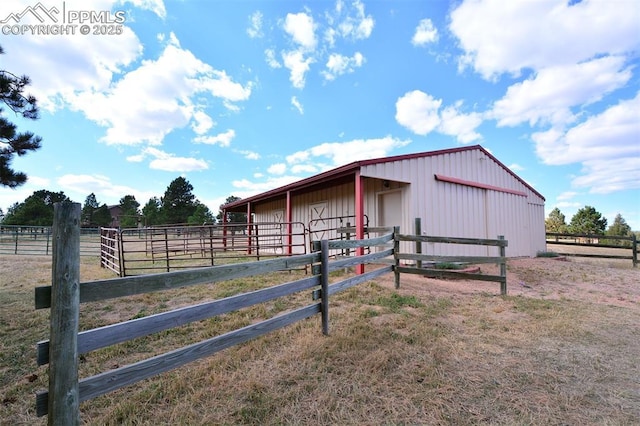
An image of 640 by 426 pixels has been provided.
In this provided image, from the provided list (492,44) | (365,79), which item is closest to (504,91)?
(492,44)

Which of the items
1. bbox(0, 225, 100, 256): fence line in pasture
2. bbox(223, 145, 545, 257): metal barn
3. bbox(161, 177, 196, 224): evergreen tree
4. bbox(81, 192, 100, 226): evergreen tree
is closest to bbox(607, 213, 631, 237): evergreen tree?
bbox(223, 145, 545, 257): metal barn

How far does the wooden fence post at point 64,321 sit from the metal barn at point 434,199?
5.08 metres

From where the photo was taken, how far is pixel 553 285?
679cm

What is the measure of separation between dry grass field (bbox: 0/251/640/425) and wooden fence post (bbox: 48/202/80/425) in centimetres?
55

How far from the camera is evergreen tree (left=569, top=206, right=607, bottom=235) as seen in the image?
3091 cm

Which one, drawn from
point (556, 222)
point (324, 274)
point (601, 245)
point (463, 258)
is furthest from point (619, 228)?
point (324, 274)

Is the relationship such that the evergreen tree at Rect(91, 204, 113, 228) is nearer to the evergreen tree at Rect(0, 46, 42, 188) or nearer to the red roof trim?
the evergreen tree at Rect(0, 46, 42, 188)

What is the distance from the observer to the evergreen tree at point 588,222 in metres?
30.9

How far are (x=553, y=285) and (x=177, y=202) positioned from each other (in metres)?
49.3

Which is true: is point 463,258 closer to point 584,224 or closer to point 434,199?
point 434,199

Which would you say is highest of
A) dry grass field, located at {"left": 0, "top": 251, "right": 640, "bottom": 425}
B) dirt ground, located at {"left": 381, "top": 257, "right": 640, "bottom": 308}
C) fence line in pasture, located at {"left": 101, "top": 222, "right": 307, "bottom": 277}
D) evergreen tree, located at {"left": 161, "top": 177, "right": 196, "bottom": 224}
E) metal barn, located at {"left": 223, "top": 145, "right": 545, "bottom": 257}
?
evergreen tree, located at {"left": 161, "top": 177, "right": 196, "bottom": 224}

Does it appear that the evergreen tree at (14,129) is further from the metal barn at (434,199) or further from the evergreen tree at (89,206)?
the evergreen tree at (89,206)

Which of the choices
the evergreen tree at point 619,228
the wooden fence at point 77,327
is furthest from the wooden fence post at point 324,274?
the evergreen tree at point 619,228

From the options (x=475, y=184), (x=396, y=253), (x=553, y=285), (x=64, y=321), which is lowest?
(x=553, y=285)
